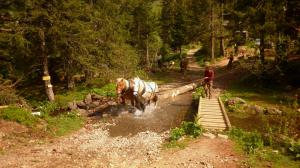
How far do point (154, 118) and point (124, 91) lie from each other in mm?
2520

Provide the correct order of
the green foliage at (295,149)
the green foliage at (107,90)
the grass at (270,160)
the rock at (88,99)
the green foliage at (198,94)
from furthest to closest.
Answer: the green foliage at (107,90) → the green foliage at (198,94) → the rock at (88,99) → the green foliage at (295,149) → the grass at (270,160)

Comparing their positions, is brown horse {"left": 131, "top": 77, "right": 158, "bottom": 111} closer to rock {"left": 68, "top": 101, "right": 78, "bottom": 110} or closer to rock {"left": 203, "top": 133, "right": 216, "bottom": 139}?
rock {"left": 68, "top": 101, "right": 78, "bottom": 110}

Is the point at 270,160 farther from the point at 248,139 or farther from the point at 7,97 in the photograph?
the point at 7,97

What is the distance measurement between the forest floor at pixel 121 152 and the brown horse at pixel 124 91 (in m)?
2.97

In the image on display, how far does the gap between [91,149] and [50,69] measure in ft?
59.4

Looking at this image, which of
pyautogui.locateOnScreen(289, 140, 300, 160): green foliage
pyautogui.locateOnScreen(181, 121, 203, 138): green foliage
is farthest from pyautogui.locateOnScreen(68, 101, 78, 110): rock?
pyautogui.locateOnScreen(289, 140, 300, 160): green foliage

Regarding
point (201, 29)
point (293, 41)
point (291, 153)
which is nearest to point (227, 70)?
point (201, 29)

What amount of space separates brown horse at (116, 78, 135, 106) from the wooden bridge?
4409mm

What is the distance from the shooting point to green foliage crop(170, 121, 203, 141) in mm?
17016

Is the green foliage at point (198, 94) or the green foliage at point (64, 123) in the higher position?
the green foliage at point (198, 94)

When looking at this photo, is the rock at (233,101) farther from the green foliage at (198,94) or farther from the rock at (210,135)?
the rock at (210,135)

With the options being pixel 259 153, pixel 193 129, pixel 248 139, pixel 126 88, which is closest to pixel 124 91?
pixel 126 88

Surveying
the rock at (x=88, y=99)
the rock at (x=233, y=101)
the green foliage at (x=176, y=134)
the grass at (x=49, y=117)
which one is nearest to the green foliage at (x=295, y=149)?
the green foliage at (x=176, y=134)

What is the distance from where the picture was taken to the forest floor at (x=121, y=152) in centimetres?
1432
